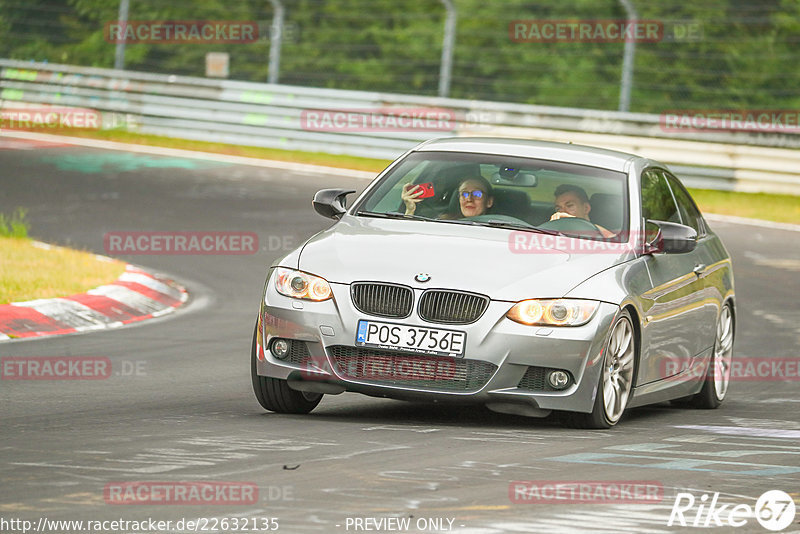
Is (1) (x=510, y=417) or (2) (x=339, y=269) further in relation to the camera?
(1) (x=510, y=417)

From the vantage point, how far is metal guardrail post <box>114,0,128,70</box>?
27.7 metres

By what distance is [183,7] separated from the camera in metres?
36.6

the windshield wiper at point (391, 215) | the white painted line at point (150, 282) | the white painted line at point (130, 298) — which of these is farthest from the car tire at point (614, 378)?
the white painted line at point (150, 282)

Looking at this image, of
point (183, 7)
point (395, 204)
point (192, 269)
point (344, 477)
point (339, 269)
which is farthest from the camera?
point (183, 7)

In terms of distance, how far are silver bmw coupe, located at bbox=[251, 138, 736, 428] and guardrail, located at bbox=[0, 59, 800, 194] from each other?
1394 centimetres

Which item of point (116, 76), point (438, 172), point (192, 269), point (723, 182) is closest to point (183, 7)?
point (116, 76)

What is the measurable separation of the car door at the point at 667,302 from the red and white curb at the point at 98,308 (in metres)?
4.29

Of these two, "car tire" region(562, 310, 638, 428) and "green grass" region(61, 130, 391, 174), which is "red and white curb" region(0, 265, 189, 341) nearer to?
"car tire" region(562, 310, 638, 428)

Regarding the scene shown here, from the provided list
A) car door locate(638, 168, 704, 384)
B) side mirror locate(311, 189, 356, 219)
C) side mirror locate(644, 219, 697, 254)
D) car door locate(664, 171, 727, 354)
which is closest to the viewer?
car door locate(638, 168, 704, 384)

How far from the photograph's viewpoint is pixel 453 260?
7965 mm

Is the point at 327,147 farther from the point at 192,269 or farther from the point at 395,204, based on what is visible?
the point at 395,204

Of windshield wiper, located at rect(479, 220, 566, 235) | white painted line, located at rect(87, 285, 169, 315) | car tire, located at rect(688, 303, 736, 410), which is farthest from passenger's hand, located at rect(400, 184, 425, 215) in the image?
white painted line, located at rect(87, 285, 169, 315)

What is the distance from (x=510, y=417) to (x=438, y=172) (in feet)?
5.37

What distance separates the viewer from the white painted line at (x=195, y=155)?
2384 centimetres
